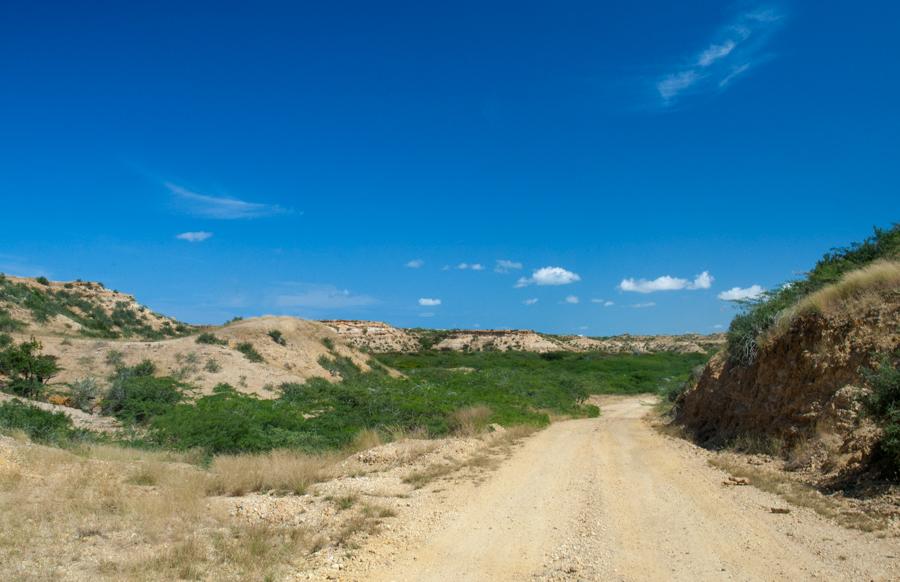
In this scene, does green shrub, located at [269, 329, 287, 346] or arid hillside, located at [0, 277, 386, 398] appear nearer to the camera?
arid hillside, located at [0, 277, 386, 398]

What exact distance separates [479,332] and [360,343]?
23725 millimetres

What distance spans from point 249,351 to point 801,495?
3152cm

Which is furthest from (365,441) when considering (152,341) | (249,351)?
(152,341)

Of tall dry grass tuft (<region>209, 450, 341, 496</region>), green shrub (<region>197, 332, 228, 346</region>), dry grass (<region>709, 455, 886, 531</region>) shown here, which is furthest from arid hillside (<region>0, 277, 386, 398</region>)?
dry grass (<region>709, 455, 886, 531</region>)

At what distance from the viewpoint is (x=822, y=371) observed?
41.6ft

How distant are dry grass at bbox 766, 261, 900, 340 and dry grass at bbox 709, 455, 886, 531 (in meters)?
4.24

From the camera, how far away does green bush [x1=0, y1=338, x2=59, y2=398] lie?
68.4ft

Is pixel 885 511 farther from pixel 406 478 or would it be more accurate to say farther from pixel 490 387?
pixel 490 387

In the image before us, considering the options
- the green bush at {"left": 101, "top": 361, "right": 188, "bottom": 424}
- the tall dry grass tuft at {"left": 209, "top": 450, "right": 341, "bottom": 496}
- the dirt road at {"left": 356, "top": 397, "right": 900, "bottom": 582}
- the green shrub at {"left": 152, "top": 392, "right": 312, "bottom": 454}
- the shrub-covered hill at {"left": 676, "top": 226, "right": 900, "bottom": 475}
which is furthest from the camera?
the green bush at {"left": 101, "top": 361, "right": 188, "bottom": 424}

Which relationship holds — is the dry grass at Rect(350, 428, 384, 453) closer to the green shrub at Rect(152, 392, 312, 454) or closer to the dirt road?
the green shrub at Rect(152, 392, 312, 454)

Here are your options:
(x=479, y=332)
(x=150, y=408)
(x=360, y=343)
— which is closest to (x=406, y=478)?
(x=150, y=408)

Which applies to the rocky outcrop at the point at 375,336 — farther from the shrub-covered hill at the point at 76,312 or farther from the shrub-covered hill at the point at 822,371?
the shrub-covered hill at the point at 822,371

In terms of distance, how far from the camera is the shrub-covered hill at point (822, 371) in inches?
391

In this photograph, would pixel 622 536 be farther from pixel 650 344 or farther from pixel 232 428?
pixel 650 344
